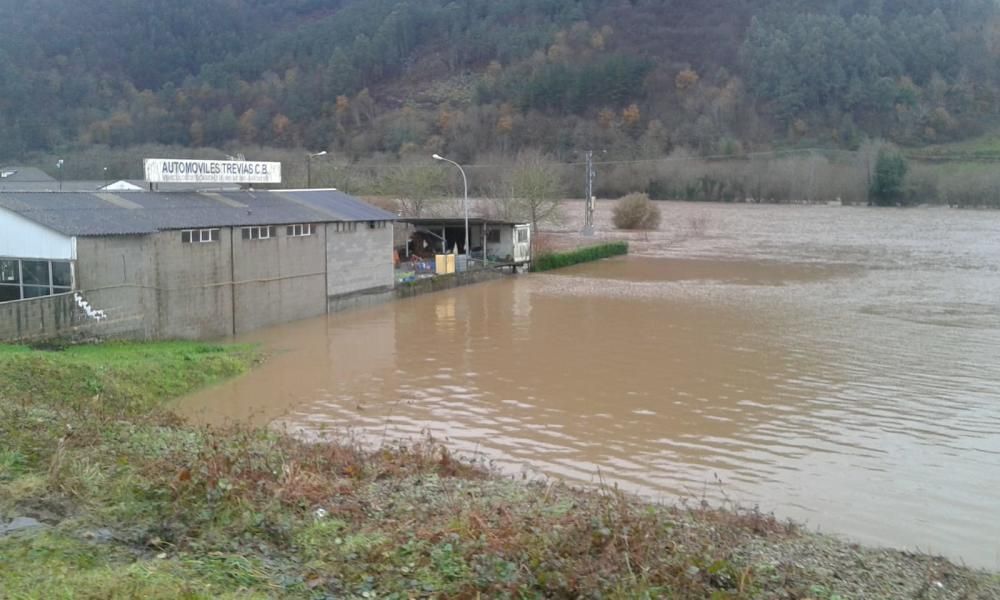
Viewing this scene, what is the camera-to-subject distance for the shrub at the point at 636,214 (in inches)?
2569

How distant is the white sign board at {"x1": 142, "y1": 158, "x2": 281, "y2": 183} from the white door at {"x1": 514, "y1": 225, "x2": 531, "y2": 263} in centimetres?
1255

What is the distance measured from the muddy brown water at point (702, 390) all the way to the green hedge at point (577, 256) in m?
5.49

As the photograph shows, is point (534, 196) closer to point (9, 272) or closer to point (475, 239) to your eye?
point (475, 239)

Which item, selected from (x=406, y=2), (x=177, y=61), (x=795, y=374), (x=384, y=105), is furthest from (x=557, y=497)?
(x=406, y=2)

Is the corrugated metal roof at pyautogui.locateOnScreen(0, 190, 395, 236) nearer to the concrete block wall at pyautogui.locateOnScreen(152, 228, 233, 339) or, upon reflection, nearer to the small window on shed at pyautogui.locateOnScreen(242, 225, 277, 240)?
the small window on shed at pyautogui.locateOnScreen(242, 225, 277, 240)

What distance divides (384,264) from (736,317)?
38.4 feet

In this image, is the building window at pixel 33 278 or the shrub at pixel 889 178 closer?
the building window at pixel 33 278

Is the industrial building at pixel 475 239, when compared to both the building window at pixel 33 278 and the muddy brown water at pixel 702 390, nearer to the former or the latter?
the muddy brown water at pixel 702 390

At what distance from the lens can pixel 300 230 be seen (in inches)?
1061

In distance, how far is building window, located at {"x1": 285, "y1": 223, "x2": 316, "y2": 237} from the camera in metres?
26.5

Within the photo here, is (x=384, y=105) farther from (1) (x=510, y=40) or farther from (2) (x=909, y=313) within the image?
(2) (x=909, y=313)

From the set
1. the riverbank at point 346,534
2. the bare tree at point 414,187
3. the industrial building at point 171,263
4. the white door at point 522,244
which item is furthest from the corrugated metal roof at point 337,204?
the bare tree at point 414,187

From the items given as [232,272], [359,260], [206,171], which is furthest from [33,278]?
[359,260]

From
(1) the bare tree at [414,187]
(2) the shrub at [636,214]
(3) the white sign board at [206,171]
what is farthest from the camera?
(2) the shrub at [636,214]
